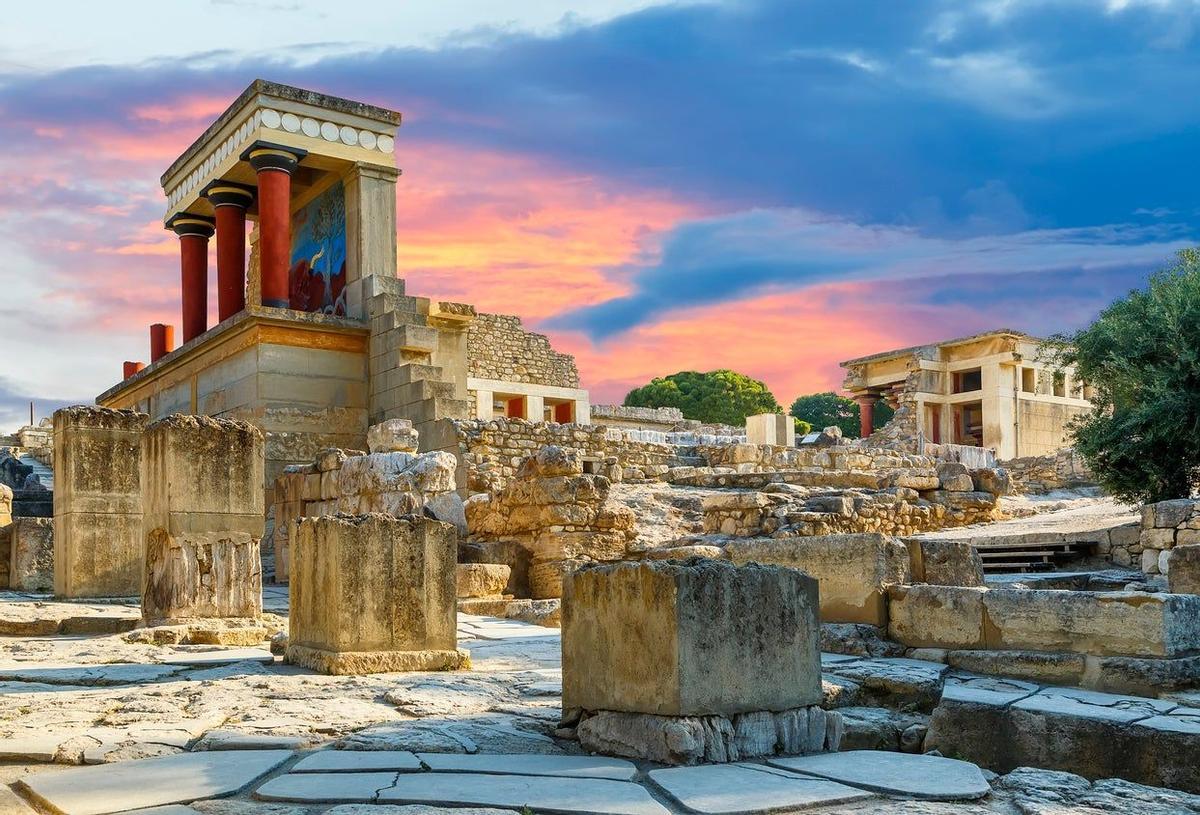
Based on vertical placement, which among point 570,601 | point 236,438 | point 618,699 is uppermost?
point 236,438

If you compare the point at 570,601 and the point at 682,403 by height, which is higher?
the point at 682,403

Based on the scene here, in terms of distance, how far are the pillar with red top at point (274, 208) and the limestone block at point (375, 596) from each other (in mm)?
12983

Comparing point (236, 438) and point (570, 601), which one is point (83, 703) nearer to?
point (570, 601)

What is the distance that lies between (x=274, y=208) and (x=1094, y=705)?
16.3 metres

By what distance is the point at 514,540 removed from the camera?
12.0 meters

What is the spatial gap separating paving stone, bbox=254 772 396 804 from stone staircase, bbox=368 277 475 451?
41.7 feet

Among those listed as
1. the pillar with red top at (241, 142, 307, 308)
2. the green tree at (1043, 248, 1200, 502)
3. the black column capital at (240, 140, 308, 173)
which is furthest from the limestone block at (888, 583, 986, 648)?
the black column capital at (240, 140, 308, 173)

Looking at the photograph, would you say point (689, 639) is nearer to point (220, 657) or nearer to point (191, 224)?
point (220, 657)

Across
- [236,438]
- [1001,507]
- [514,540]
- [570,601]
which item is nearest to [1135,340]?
[1001,507]

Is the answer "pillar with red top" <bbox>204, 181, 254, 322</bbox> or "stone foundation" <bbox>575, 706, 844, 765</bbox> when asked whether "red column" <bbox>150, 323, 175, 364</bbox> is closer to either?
"pillar with red top" <bbox>204, 181, 254, 322</bbox>

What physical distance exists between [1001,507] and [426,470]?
10.8 meters

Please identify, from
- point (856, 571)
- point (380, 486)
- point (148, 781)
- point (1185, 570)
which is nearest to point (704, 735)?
point (148, 781)

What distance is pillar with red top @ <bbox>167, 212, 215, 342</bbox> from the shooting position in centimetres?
2220

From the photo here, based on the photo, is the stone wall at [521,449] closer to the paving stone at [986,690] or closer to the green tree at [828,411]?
the paving stone at [986,690]
